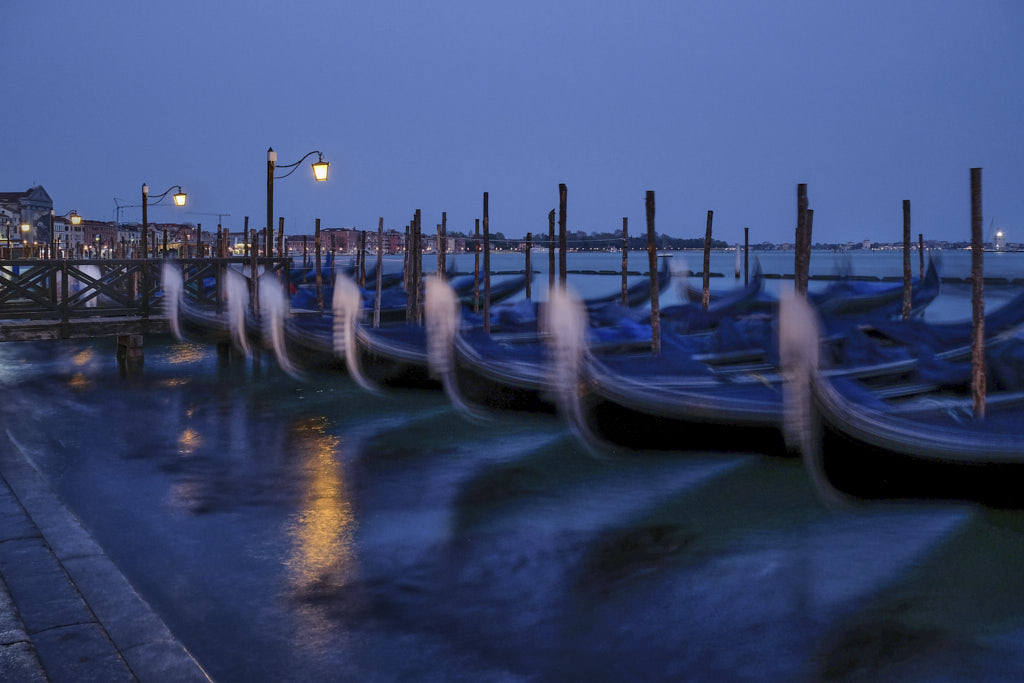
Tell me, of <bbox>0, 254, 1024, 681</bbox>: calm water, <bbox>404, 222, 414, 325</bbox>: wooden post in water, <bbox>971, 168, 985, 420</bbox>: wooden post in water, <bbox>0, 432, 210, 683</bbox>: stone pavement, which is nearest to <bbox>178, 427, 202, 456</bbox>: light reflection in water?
<bbox>0, 254, 1024, 681</bbox>: calm water

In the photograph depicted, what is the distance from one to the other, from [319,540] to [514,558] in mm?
1008

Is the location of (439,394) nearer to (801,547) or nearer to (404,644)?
(801,547)

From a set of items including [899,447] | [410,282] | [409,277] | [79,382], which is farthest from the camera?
[409,277]

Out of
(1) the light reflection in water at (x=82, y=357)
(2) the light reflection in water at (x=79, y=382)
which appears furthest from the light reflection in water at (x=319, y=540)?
(1) the light reflection in water at (x=82, y=357)

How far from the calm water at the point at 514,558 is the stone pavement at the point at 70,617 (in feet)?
1.58

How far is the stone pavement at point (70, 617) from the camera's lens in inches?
96.1

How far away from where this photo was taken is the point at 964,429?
16.6 feet

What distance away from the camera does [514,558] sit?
14.7 feet

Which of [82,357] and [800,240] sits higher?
[800,240]

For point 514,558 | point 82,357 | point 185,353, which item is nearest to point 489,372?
point 514,558

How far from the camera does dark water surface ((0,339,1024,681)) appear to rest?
343 cm

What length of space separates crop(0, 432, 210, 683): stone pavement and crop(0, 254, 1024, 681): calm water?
48 centimetres

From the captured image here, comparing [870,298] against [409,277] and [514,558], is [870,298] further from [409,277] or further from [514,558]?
[514,558]

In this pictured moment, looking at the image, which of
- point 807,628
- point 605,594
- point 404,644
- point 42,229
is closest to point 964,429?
point 807,628
